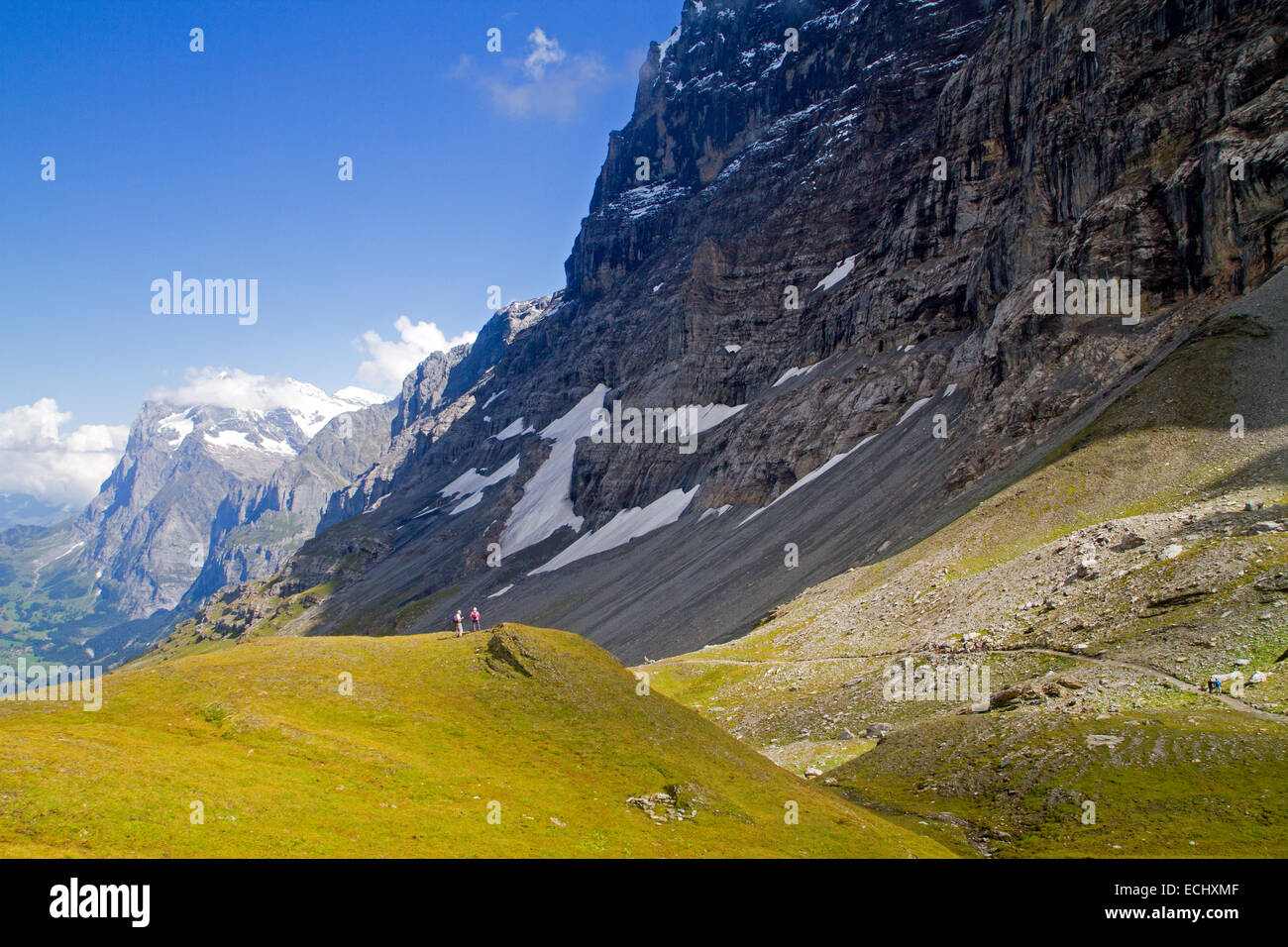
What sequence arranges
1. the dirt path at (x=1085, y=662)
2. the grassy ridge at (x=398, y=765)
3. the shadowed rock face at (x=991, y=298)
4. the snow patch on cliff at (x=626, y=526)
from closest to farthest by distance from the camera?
the grassy ridge at (x=398, y=765), the dirt path at (x=1085, y=662), the shadowed rock face at (x=991, y=298), the snow patch on cliff at (x=626, y=526)

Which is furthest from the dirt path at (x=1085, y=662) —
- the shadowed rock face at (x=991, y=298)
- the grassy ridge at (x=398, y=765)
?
the shadowed rock face at (x=991, y=298)

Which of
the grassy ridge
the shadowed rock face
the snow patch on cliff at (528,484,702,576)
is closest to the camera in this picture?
the grassy ridge

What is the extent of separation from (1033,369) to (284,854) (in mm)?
93659

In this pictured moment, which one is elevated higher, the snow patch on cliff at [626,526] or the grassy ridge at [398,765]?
the snow patch on cliff at [626,526]

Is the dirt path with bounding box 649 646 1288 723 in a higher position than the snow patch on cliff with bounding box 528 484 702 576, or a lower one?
lower

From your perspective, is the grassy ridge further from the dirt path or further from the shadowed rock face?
the shadowed rock face

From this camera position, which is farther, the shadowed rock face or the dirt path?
the shadowed rock face

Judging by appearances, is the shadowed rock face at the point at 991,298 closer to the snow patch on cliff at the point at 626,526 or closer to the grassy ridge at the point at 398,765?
the snow patch on cliff at the point at 626,526

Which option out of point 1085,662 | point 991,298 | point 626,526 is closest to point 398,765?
point 1085,662

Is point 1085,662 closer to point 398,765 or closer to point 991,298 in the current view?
point 398,765

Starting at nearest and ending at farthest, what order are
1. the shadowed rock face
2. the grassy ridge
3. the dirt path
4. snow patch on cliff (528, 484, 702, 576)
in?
the grassy ridge
the dirt path
the shadowed rock face
snow patch on cliff (528, 484, 702, 576)

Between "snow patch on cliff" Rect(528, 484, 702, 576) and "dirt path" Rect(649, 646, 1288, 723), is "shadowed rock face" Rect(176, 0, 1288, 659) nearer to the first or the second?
"snow patch on cliff" Rect(528, 484, 702, 576)

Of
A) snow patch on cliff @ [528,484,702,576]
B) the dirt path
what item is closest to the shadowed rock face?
snow patch on cliff @ [528,484,702,576]

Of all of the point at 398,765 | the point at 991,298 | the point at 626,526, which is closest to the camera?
the point at 398,765
